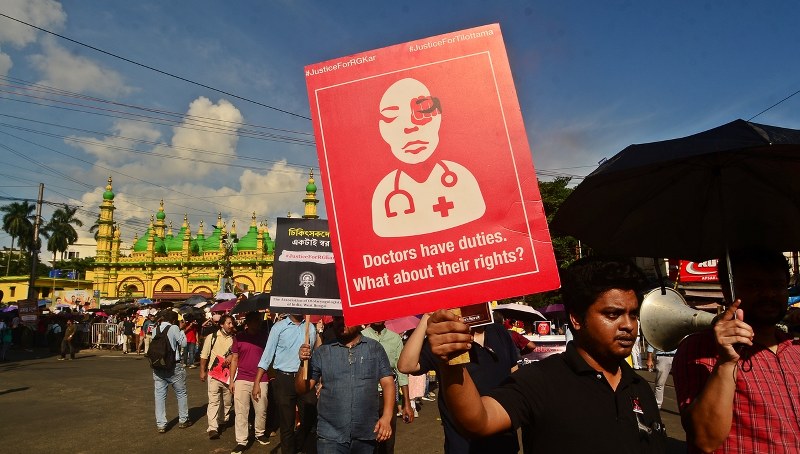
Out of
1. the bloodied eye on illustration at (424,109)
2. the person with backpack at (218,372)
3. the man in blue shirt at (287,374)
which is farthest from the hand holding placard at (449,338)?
the person with backpack at (218,372)

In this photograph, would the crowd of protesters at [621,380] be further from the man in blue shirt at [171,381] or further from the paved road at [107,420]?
the man in blue shirt at [171,381]

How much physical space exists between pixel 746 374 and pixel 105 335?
2985 centimetres

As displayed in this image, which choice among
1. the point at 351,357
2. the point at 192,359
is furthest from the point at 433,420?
the point at 192,359

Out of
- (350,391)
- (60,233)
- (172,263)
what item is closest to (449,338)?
(350,391)

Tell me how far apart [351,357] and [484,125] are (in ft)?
10.3

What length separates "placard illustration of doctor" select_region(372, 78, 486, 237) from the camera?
1.87m

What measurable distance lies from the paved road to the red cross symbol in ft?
19.9

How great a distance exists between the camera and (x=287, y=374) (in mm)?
6633

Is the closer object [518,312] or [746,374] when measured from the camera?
[746,374]

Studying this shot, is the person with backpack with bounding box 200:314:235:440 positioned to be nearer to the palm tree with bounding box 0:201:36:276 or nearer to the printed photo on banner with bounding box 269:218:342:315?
the printed photo on banner with bounding box 269:218:342:315

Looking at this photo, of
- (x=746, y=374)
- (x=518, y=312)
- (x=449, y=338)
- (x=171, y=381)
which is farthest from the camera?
(x=518, y=312)

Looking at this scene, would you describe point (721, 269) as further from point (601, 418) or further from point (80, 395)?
point (80, 395)

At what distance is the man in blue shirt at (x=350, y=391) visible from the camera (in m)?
4.27

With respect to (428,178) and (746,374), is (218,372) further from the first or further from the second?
(746,374)
